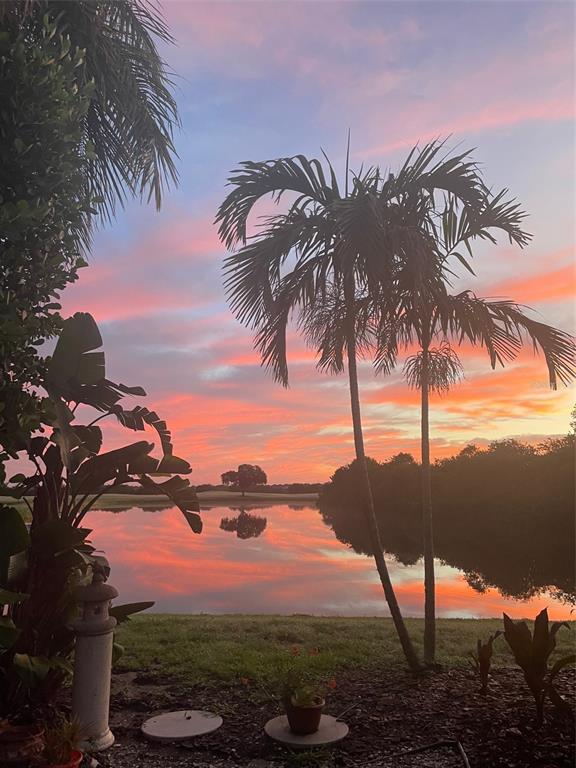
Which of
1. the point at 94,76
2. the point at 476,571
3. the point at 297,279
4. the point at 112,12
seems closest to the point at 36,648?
the point at 297,279

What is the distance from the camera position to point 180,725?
19.9ft

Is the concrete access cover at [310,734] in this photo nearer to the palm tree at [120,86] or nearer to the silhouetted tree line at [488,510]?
the palm tree at [120,86]

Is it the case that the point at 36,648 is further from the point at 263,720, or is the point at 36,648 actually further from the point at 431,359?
the point at 431,359

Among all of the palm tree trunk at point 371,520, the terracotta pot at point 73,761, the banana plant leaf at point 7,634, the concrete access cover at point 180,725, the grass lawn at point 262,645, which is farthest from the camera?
the grass lawn at point 262,645

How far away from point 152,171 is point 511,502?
2896cm

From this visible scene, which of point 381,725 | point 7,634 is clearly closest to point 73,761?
point 7,634

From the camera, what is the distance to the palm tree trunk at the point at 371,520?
25.0 ft

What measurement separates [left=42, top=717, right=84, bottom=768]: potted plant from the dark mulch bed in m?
0.60

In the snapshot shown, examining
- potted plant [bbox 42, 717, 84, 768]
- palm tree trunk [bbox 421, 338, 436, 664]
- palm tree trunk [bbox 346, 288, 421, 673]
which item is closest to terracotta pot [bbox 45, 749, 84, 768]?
potted plant [bbox 42, 717, 84, 768]

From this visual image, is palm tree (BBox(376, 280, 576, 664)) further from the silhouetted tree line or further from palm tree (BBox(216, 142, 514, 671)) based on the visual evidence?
the silhouetted tree line

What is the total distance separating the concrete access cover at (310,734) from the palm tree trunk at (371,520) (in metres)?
1.80

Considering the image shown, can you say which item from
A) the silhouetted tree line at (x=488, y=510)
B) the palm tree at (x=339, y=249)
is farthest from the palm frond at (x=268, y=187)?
the silhouetted tree line at (x=488, y=510)

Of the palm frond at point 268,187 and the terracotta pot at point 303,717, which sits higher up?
the palm frond at point 268,187

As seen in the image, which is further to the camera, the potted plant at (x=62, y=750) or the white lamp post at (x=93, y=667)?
the white lamp post at (x=93, y=667)
